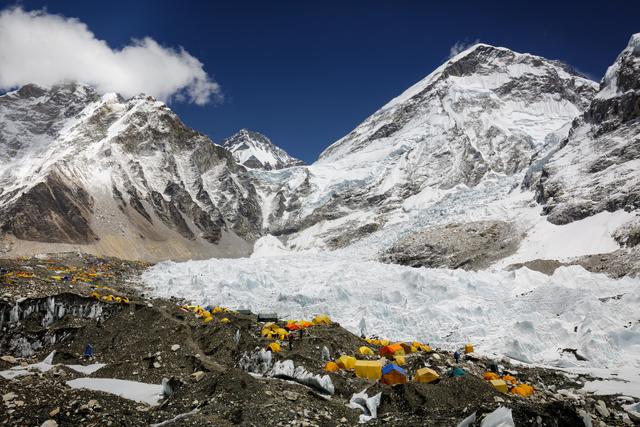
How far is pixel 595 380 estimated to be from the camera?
21328 millimetres

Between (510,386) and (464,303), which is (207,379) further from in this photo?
(464,303)

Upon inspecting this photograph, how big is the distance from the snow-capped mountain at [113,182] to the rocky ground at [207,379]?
95077 mm

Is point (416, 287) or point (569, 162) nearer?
point (416, 287)

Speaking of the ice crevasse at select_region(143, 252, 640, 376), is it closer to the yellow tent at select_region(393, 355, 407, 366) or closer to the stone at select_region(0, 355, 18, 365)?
the yellow tent at select_region(393, 355, 407, 366)

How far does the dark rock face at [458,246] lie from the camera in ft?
249

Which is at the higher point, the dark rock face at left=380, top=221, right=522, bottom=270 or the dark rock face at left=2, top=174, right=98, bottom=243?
the dark rock face at left=2, top=174, right=98, bottom=243

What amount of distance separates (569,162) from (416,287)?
6505cm

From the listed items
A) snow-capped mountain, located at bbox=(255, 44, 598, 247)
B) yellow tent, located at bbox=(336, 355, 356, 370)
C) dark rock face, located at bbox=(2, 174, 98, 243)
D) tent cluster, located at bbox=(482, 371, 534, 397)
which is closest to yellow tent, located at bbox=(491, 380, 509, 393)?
tent cluster, located at bbox=(482, 371, 534, 397)

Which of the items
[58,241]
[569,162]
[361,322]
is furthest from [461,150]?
[361,322]

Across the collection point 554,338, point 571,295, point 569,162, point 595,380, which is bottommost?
point 595,380

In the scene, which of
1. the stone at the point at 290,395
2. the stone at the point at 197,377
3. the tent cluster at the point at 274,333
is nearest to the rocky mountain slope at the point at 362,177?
the tent cluster at the point at 274,333

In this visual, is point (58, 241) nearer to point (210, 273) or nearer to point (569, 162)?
point (210, 273)

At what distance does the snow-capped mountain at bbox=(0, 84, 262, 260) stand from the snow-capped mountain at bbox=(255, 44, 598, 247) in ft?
74.5

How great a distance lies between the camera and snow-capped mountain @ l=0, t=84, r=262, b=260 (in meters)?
114
